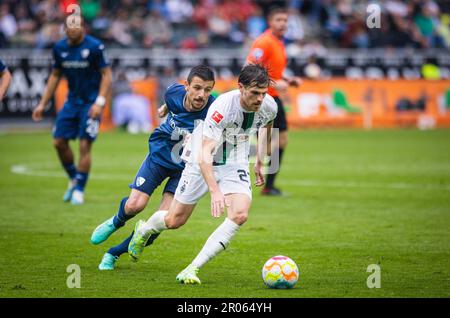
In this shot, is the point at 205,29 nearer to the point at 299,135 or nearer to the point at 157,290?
the point at 299,135

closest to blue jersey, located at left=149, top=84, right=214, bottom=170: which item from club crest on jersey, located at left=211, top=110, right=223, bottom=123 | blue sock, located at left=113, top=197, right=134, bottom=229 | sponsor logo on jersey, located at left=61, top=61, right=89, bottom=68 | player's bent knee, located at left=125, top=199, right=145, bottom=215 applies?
player's bent knee, located at left=125, top=199, right=145, bottom=215

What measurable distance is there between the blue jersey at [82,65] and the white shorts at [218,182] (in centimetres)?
Answer: 554

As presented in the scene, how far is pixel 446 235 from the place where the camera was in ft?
33.3

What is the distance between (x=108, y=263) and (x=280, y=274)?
183 centimetres

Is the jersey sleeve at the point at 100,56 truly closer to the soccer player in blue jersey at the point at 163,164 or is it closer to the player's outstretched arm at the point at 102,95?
the player's outstretched arm at the point at 102,95

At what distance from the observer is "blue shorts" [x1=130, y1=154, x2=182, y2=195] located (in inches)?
329

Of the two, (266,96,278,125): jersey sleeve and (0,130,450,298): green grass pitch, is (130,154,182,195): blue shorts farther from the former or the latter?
(266,96,278,125): jersey sleeve

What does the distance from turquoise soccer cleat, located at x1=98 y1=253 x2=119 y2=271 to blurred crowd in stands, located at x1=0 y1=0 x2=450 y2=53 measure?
1907 centimetres

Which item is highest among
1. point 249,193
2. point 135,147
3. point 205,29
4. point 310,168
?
point 205,29

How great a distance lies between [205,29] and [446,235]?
20.8m

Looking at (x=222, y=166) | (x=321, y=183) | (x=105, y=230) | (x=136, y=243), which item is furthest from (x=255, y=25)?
(x=222, y=166)

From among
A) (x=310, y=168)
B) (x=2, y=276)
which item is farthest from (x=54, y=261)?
(x=310, y=168)

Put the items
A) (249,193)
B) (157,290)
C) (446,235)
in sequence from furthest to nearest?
(446,235) → (249,193) → (157,290)

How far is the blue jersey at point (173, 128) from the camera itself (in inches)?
327
